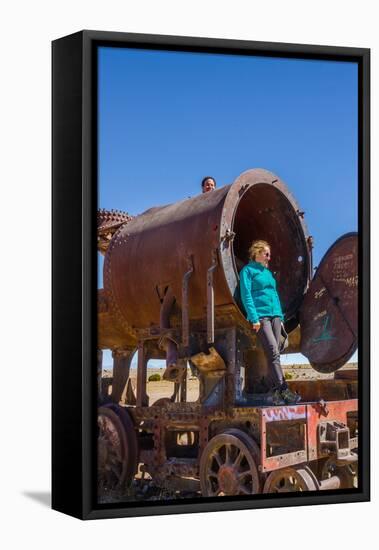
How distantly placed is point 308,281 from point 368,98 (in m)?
1.97

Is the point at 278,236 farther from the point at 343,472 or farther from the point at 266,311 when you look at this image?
the point at 343,472

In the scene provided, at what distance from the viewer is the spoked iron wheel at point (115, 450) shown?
16.3 meters

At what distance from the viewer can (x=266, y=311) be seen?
1719cm

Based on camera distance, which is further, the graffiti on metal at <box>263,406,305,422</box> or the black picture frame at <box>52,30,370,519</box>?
the graffiti on metal at <box>263,406,305,422</box>

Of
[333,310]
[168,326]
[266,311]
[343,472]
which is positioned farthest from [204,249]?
[343,472]

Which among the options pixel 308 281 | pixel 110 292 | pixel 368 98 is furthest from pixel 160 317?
pixel 368 98

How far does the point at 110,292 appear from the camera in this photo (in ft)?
55.4

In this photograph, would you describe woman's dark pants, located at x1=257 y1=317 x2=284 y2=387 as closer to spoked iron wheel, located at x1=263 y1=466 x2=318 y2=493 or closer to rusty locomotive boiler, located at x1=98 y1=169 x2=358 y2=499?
rusty locomotive boiler, located at x1=98 y1=169 x2=358 y2=499

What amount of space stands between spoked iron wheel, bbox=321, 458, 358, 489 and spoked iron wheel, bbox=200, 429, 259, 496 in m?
0.89

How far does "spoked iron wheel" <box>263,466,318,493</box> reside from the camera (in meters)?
17.1

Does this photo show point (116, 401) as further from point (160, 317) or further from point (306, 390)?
point (306, 390)

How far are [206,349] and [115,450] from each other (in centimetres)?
133

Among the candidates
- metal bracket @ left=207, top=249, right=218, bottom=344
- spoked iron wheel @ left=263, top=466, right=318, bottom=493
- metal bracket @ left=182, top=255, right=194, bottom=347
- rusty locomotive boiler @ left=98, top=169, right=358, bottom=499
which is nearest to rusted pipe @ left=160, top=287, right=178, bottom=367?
rusty locomotive boiler @ left=98, top=169, right=358, bottom=499

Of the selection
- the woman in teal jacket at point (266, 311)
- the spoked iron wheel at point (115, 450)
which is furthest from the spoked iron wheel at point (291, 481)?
the spoked iron wheel at point (115, 450)
